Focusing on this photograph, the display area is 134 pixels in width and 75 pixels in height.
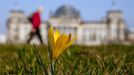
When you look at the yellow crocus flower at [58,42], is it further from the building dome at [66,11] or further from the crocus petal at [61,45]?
the building dome at [66,11]

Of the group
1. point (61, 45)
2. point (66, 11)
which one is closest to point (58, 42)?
point (61, 45)

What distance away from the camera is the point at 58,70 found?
173 cm

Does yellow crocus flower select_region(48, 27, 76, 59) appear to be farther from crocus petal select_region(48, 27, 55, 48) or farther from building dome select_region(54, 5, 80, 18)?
building dome select_region(54, 5, 80, 18)

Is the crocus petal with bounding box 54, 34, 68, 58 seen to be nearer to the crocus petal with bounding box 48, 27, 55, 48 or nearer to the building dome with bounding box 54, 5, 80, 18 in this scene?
the crocus petal with bounding box 48, 27, 55, 48

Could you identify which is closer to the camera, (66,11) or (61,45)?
(61,45)

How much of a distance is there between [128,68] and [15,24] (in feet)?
333

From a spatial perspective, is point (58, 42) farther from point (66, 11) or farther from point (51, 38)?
point (66, 11)

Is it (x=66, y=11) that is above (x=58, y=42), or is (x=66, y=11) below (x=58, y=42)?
below

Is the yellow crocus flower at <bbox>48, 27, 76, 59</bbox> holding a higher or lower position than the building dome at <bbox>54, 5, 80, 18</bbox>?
higher

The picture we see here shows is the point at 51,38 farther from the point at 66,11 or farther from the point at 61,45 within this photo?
the point at 66,11

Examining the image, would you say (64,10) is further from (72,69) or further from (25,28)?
(72,69)

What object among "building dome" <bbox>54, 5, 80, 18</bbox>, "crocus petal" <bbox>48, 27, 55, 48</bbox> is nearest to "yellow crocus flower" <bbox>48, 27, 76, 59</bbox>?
"crocus petal" <bbox>48, 27, 55, 48</bbox>

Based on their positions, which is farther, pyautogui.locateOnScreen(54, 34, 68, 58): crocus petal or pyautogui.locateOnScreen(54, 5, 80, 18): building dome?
pyautogui.locateOnScreen(54, 5, 80, 18): building dome

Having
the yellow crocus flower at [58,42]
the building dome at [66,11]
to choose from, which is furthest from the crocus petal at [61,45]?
the building dome at [66,11]
